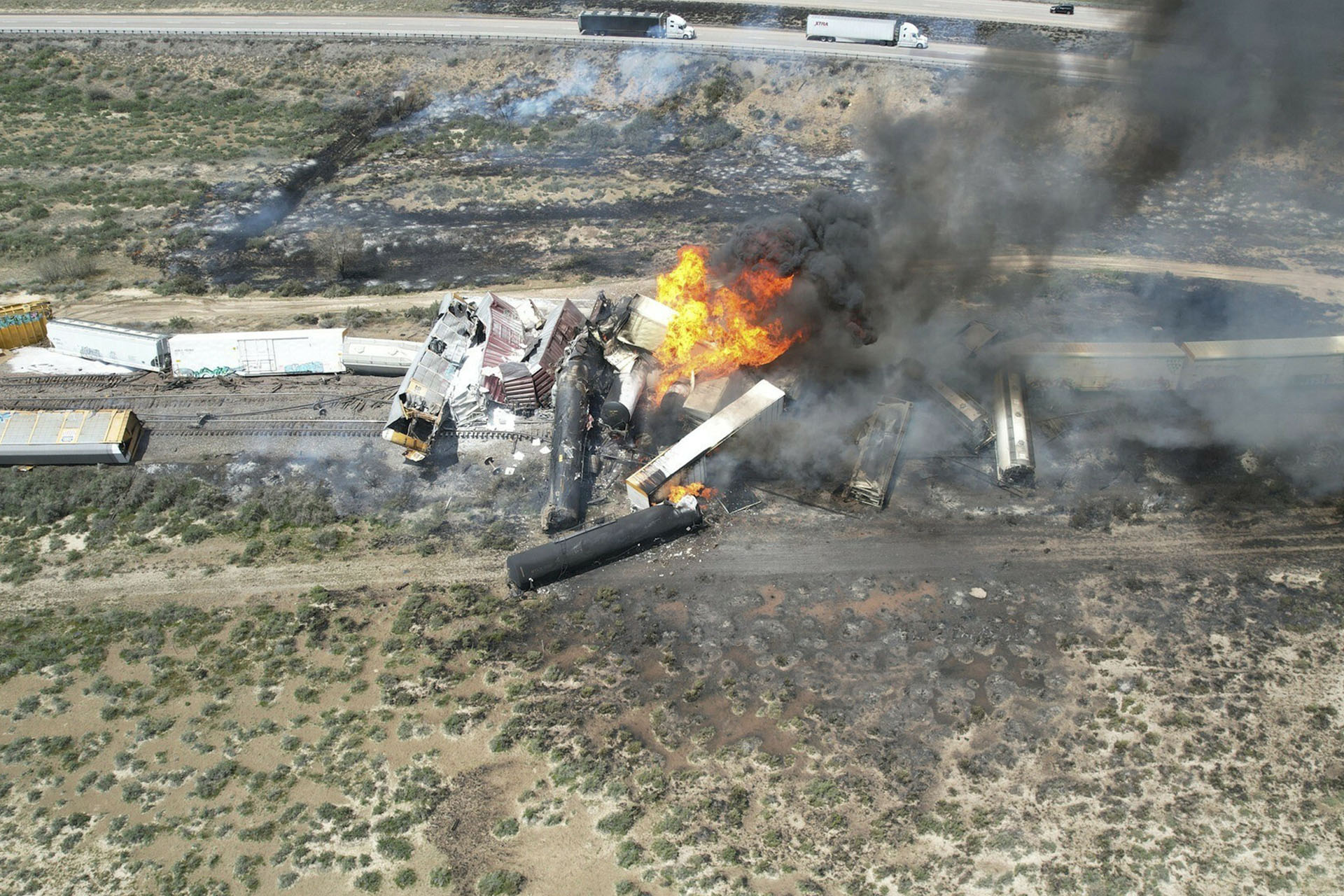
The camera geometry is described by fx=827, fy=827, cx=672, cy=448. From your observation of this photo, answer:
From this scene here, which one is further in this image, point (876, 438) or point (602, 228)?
point (602, 228)

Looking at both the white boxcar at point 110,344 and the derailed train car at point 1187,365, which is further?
the white boxcar at point 110,344

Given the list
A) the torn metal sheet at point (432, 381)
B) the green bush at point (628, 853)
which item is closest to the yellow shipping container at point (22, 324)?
the torn metal sheet at point (432, 381)

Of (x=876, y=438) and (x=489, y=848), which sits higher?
(x=876, y=438)

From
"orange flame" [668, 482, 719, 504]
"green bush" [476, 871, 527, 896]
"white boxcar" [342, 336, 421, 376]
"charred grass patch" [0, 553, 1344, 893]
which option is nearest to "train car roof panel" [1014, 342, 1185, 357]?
"charred grass patch" [0, 553, 1344, 893]

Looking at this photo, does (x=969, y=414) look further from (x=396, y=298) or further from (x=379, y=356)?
(x=396, y=298)

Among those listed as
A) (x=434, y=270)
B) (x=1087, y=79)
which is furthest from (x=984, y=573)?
(x=434, y=270)

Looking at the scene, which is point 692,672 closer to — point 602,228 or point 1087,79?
point 602,228

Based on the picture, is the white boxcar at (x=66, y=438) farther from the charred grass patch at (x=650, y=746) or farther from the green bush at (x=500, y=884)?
the green bush at (x=500, y=884)

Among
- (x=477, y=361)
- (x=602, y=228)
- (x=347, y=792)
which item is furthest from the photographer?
(x=602, y=228)
